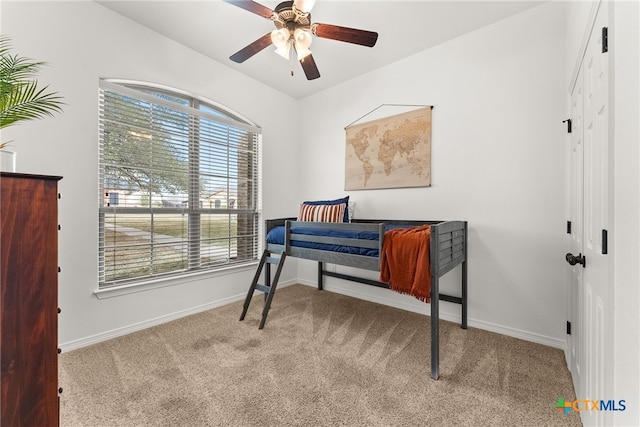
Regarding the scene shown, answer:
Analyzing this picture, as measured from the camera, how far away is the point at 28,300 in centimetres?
101

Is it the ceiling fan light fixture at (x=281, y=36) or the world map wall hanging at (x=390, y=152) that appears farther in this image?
the world map wall hanging at (x=390, y=152)

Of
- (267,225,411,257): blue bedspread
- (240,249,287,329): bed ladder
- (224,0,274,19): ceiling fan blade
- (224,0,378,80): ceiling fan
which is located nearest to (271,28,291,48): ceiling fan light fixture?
(224,0,378,80): ceiling fan

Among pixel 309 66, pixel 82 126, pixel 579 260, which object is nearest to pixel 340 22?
pixel 309 66

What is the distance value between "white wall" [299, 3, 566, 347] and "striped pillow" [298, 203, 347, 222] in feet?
2.01

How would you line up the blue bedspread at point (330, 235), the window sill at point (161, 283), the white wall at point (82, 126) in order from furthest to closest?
the window sill at point (161, 283), the blue bedspread at point (330, 235), the white wall at point (82, 126)

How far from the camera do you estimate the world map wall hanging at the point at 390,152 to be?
2.75 meters

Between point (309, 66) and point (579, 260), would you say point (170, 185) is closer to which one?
point (309, 66)

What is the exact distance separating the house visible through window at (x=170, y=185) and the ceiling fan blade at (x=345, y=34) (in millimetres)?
1595

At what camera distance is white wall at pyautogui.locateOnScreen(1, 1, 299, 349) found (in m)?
1.89

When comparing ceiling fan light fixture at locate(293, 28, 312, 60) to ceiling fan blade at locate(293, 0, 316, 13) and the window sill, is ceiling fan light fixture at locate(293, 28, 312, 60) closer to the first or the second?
ceiling fan blade at locate(293, 0, 316, 13)

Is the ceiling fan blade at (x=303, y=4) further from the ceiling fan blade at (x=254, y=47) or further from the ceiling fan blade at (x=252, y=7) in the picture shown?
the ceiling fan blade at (x=254, y=47)

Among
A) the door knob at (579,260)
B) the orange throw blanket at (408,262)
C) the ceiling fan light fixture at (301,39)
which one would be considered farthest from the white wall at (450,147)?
the ceiling fan light fixture at (301,39)

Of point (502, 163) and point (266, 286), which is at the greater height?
point (502, 163)

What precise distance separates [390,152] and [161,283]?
106 inches
